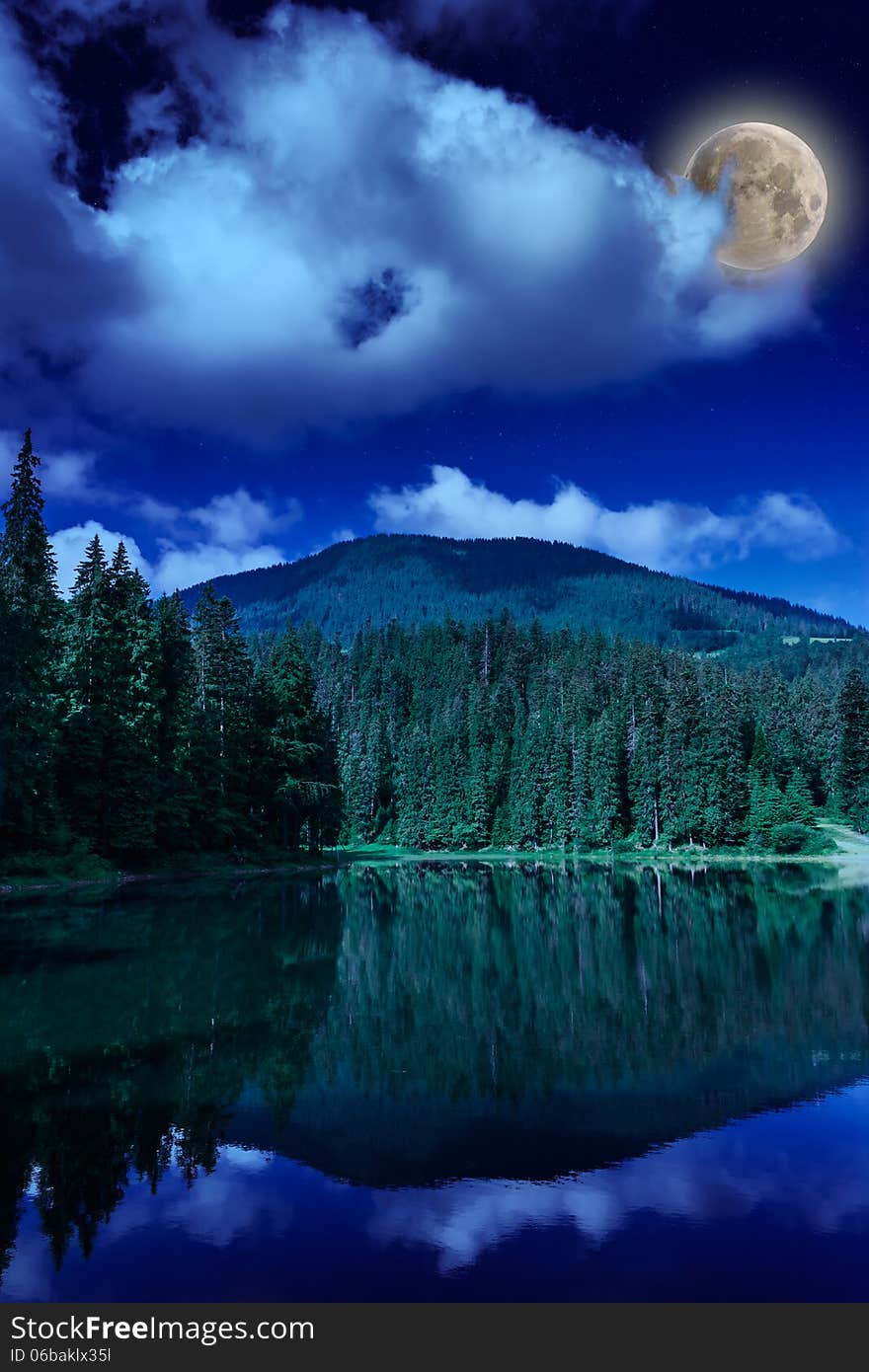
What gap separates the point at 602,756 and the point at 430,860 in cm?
2371

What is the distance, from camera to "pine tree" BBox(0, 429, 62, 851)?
4300 centimetres

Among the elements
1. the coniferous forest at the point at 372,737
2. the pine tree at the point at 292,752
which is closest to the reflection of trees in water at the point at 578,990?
the coniferous forest at the point at 372,737

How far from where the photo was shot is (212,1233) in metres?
10.3

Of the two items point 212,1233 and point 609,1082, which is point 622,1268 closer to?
point 212,1233

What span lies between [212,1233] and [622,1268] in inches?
184

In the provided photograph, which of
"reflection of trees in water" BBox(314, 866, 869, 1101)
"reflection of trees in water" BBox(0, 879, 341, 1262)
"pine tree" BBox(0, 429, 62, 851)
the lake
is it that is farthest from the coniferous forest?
the lake

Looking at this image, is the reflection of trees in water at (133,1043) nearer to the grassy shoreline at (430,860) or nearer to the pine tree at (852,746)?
the grassy shoreline at (430,860)

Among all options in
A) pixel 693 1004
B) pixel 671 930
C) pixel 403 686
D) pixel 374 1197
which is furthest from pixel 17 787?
pixel 403 686

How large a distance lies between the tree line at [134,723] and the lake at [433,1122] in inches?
756

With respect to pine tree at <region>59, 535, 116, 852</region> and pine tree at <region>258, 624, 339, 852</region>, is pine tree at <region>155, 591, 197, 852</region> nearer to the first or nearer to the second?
pine tree at <region>59, 535, 116, 852</region>

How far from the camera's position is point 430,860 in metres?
96.5

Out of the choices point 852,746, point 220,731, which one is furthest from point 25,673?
point 852,746

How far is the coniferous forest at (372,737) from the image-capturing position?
49656 millimetres

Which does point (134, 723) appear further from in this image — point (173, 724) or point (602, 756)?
point (602, 756)
